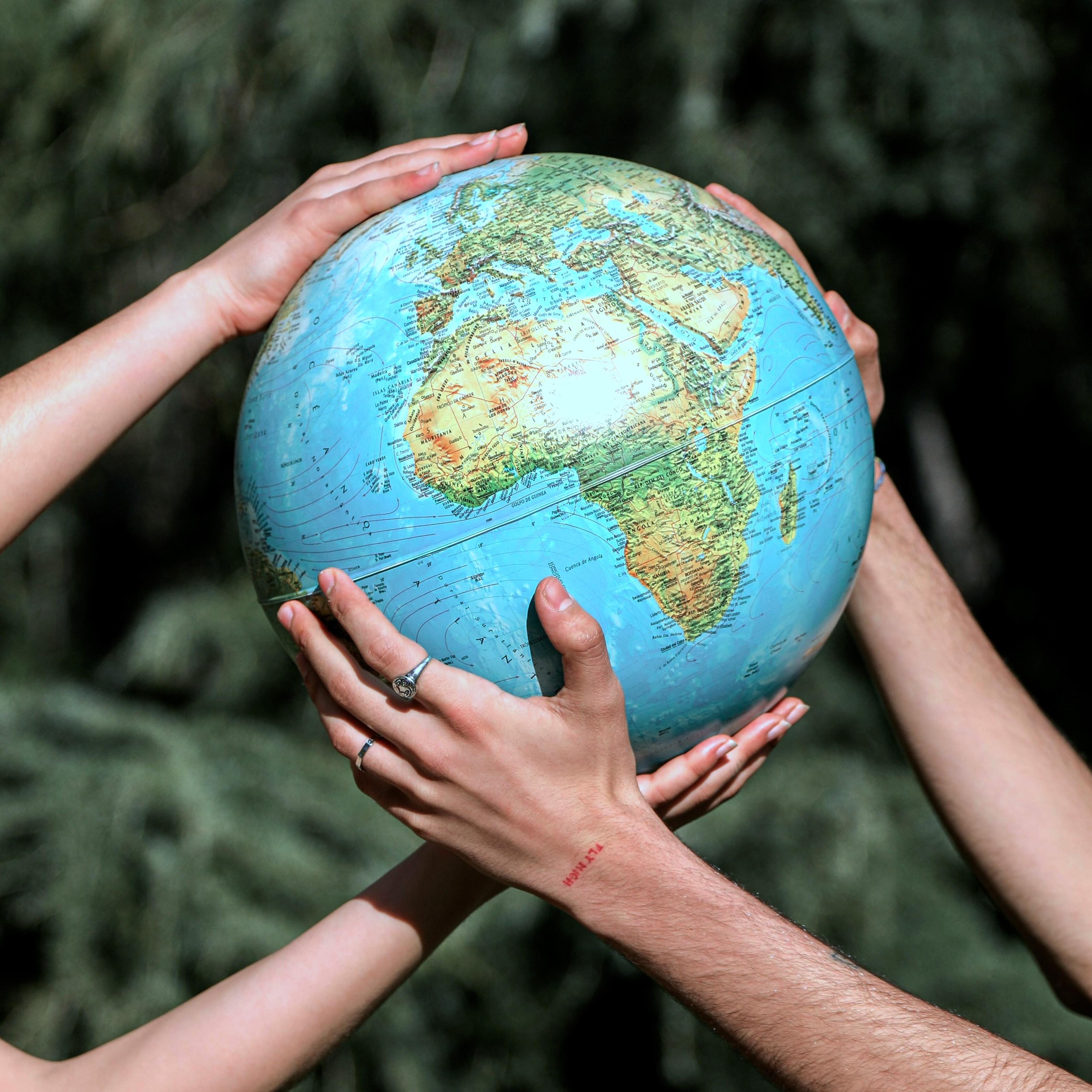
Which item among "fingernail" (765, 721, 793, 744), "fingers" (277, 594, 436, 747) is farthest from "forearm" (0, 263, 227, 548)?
"fingernail" (765, 721, 793, 744)

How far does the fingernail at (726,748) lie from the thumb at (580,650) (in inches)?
11.7

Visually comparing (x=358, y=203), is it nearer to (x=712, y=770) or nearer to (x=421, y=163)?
(x=421, y=163)

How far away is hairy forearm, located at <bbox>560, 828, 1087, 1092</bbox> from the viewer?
0.99m

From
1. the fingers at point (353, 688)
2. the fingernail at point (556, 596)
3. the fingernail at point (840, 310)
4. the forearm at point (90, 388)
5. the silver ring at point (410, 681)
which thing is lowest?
the fingernail at point (840, 310)

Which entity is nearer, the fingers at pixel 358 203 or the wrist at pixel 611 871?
the wrist at pixel 611 871

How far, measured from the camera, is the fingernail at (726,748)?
1.39 meters

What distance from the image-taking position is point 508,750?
1140 mm

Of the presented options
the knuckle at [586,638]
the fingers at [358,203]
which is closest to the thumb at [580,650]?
the knuckle at [586,638]

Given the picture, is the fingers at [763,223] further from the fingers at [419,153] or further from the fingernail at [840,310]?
the fingers at [419,153]

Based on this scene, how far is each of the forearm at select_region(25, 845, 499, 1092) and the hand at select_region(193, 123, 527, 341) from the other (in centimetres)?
85

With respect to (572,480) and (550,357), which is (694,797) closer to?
(572,480)

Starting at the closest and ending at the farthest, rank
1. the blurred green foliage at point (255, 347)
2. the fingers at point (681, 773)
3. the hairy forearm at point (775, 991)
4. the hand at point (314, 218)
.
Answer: the hairy forearm at point (775, 991), the fingers at point (681, 773), the hand at point (314, 218), the blurred green foliage at point (255, 347)

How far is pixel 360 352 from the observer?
1.28 metres

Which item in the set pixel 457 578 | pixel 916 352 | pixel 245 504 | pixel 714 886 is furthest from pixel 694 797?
pixel 916 352
